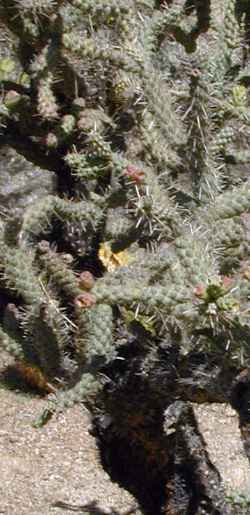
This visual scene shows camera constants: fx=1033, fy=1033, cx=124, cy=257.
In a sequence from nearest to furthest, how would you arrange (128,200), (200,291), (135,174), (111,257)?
(200,291)
(135,174)
(128,200)
(111,257)

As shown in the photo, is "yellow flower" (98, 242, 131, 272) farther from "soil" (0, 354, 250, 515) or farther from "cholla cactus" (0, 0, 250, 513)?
"soil" (0, 354, 250, 515)

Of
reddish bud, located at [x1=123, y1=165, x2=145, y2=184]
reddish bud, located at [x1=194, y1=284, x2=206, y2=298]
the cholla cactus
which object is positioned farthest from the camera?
reddish bud, located at [x1=123, y1=165, x2=145, y2=184]

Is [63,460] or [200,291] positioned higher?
[200,291]

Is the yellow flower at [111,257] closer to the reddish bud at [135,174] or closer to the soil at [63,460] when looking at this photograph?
the soil at [63,460]

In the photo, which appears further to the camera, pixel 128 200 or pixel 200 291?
pixel 128 200

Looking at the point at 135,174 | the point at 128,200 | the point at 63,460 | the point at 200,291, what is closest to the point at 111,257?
the point at 128,200

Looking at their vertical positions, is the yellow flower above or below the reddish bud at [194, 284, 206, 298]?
below

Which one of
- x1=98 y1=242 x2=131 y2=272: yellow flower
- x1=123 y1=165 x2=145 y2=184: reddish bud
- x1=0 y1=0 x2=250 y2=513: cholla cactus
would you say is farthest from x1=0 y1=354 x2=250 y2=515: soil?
x1=123 y1=165 x2=145 y2=184: reddish bud

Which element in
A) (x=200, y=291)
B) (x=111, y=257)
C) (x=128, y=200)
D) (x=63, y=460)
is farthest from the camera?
(x=111, y=257)

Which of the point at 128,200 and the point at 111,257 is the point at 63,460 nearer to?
the point at 111,257

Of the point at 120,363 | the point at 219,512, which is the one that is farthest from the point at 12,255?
the point at 219,512
